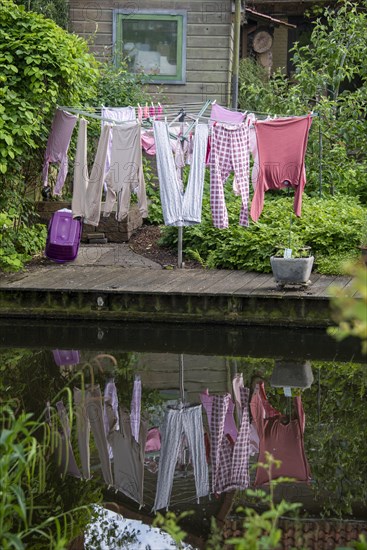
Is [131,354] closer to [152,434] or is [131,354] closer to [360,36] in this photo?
[152,434]

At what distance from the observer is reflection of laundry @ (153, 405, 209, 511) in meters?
6.19

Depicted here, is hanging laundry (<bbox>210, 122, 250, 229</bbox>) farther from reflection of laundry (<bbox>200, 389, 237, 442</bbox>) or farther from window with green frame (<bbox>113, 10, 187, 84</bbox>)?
window with green frame (<bbox>113, 10, 187, 84</bbox>)

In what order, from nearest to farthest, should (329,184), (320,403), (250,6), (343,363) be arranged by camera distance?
(320,403) < (343,363) < (329,184) < (250,6)

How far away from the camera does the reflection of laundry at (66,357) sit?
952 centimetres

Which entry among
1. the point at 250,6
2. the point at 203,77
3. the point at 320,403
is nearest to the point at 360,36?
the point at 203,77

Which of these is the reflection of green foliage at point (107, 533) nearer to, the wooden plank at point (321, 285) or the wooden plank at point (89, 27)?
the wooden plank at point (321, 285)

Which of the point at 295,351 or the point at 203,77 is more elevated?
the point at 203,77

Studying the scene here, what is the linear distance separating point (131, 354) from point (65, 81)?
13.5 feet

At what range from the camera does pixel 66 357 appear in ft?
31.9

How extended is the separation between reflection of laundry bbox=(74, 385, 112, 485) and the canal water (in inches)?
0.6

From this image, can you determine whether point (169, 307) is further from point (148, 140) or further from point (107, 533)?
point (107, 533)

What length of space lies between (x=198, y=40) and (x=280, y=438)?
11.1 m

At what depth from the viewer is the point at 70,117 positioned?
40.9 feet

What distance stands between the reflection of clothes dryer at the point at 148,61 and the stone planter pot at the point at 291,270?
7.03m
